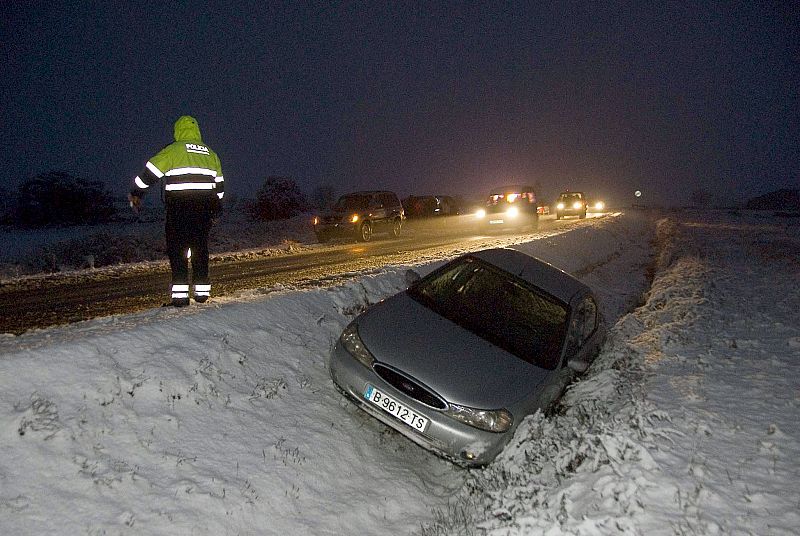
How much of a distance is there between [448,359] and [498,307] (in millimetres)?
1209

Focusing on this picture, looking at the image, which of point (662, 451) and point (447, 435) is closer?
point (662, 451)

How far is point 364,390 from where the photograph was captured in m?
4.46

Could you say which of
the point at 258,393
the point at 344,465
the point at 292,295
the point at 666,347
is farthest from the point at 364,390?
the point at 666,347

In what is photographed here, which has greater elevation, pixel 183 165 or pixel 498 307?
pixel 183 165

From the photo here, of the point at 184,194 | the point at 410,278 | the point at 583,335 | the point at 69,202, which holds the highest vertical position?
the point at 184,194

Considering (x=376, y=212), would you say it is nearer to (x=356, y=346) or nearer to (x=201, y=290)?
(x=201, y=290)

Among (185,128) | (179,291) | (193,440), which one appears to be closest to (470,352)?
(193,440)

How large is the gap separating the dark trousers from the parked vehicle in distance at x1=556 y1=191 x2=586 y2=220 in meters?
33.2

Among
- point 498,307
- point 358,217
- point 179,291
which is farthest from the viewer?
point 358,217

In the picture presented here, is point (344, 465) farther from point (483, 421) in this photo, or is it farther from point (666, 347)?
point (666, 347)

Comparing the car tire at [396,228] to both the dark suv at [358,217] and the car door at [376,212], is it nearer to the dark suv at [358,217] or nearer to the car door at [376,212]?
the dark suv at [358,217]

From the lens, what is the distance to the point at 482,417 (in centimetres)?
411

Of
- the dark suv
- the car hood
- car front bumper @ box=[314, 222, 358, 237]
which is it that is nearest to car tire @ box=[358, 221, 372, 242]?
the dark suv

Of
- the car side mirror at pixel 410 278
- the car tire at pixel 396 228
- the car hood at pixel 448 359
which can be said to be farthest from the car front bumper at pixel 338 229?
the car hood at pixel 448 359
